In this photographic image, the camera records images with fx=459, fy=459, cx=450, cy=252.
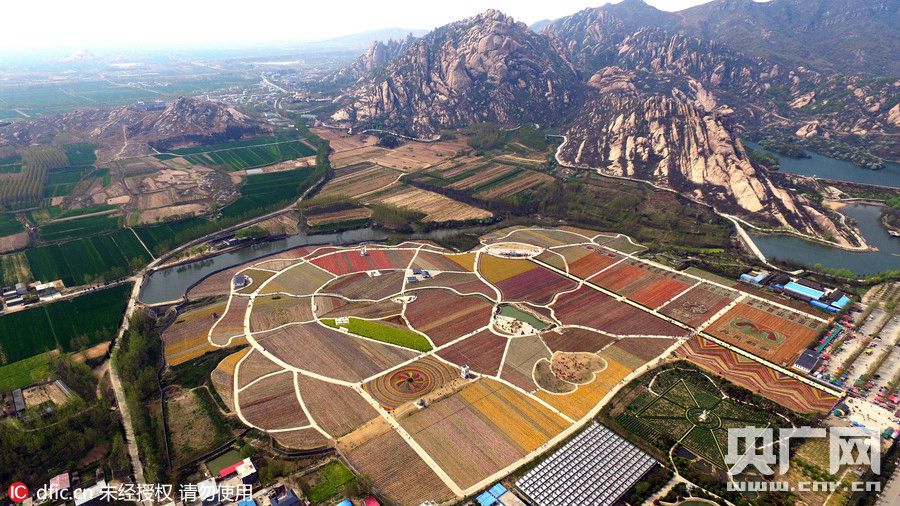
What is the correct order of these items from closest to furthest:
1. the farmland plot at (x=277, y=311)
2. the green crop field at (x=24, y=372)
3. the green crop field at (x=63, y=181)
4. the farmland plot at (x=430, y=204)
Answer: the green crop field at (x=24, y=372) < the farmland plot at (x=277, y=311) < the farmland plot at (x=430, y=204) < the green crop field at (x=63, y=181)

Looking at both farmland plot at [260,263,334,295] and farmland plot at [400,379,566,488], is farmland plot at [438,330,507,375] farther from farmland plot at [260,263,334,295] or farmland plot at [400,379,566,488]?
farmland plot at [260,263,334,295]

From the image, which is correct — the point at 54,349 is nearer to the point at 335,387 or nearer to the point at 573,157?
the point at 335,387

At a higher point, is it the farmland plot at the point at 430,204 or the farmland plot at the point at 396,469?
the farmland plot at the point at 430,204

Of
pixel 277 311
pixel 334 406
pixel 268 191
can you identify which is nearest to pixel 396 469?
pixel 334 406

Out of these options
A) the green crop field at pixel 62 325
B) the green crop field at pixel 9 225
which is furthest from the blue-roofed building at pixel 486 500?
the green crop field at pixel 9 225

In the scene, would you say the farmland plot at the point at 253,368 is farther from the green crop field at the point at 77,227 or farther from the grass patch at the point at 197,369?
the green crop field at the point at 77,227

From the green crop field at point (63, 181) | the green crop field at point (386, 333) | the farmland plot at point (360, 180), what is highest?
the green crop field at point (63, 181)

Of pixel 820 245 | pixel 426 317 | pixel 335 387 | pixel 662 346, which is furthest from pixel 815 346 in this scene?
pixel 335 387
